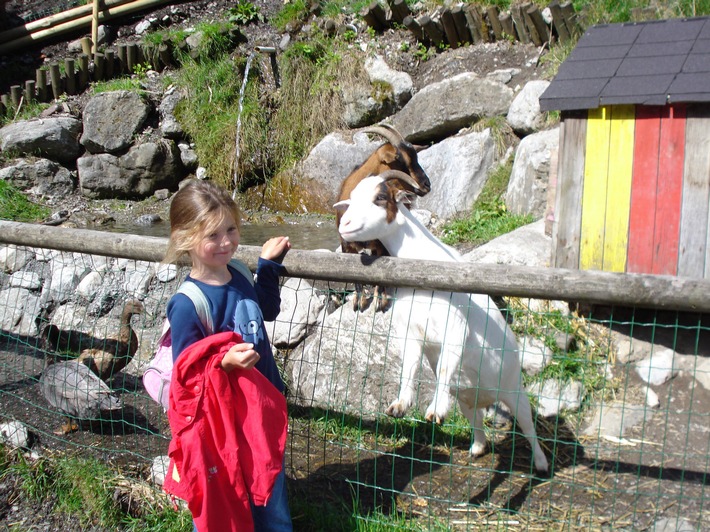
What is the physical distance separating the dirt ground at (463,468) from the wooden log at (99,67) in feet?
28.5

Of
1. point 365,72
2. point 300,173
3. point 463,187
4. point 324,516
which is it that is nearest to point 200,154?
point 300,173

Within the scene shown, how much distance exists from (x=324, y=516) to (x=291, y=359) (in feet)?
5.71

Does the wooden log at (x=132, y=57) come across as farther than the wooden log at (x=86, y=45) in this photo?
No

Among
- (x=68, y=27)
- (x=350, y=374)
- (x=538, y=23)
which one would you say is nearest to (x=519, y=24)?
(x=538, y=23)

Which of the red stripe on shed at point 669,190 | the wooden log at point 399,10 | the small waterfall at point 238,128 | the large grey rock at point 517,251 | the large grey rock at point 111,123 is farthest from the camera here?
the large grey rock at point 111,123

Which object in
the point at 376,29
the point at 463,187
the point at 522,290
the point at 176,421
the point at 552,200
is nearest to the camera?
the point at 176,421

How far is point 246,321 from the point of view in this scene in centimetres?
255

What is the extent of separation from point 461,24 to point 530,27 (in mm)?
1063

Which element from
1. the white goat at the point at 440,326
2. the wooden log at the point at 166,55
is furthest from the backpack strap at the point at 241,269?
the wooden log at the point at 166,55

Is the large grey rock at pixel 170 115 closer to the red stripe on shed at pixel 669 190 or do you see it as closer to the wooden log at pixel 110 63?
the wooden log at pixel 110 63

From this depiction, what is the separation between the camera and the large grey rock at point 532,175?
7.11 m

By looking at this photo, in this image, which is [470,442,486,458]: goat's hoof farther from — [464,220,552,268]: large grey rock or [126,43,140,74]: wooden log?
[126,43,140,74]: wooden log

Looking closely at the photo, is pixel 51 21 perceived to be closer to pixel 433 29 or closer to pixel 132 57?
pixel 132 57

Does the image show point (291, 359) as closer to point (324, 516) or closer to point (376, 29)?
point (324, 516)
